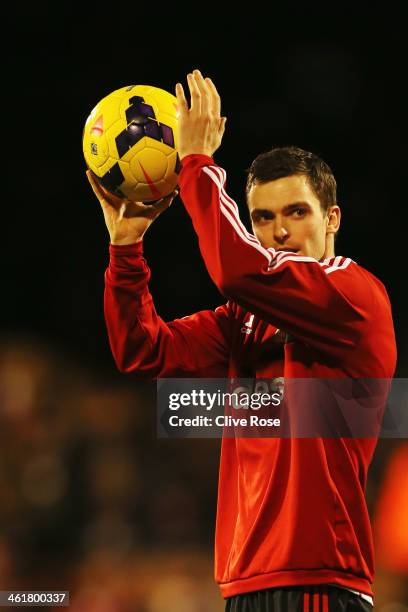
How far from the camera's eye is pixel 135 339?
2.18 meters

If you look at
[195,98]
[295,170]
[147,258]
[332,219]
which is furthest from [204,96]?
[147,258]

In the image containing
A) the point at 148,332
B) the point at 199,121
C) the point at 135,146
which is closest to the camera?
the point at 199,121

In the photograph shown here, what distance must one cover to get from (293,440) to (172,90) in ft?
15.5

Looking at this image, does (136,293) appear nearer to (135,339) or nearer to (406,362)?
(135,339)

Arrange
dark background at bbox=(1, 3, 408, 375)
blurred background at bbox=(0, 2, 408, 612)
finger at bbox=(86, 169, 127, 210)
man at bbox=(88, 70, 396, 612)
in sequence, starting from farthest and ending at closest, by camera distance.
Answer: dark background at bbox=(1, 3, 408, 375), blurred background at bbox=(0, 2, 408, 612), finger at bbox=(86, 169, 127, 210), man at bbox=(88, 70, 396, 612)

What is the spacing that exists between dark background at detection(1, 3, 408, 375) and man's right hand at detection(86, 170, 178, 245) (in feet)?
11.4

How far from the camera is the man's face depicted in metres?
2.12

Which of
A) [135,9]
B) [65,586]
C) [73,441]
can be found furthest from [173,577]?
[135,9]

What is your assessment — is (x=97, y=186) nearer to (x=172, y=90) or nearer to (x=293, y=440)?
(x=293, y=440)

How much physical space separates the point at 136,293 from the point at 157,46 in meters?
4.46

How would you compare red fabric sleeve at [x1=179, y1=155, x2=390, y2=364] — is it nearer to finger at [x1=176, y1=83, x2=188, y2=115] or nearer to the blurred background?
finger at [x1=176, y1=83, x2=188, y2=115]

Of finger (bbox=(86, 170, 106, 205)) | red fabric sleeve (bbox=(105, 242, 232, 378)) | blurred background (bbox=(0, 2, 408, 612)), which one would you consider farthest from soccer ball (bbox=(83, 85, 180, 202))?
blurred background (bbox=(0, 2, 408, 612))

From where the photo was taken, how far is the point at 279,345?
2.01 m

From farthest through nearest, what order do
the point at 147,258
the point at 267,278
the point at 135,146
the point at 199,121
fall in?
the point at 147,258
the point at 135,146
the point at 199,121
the point at 267,278
